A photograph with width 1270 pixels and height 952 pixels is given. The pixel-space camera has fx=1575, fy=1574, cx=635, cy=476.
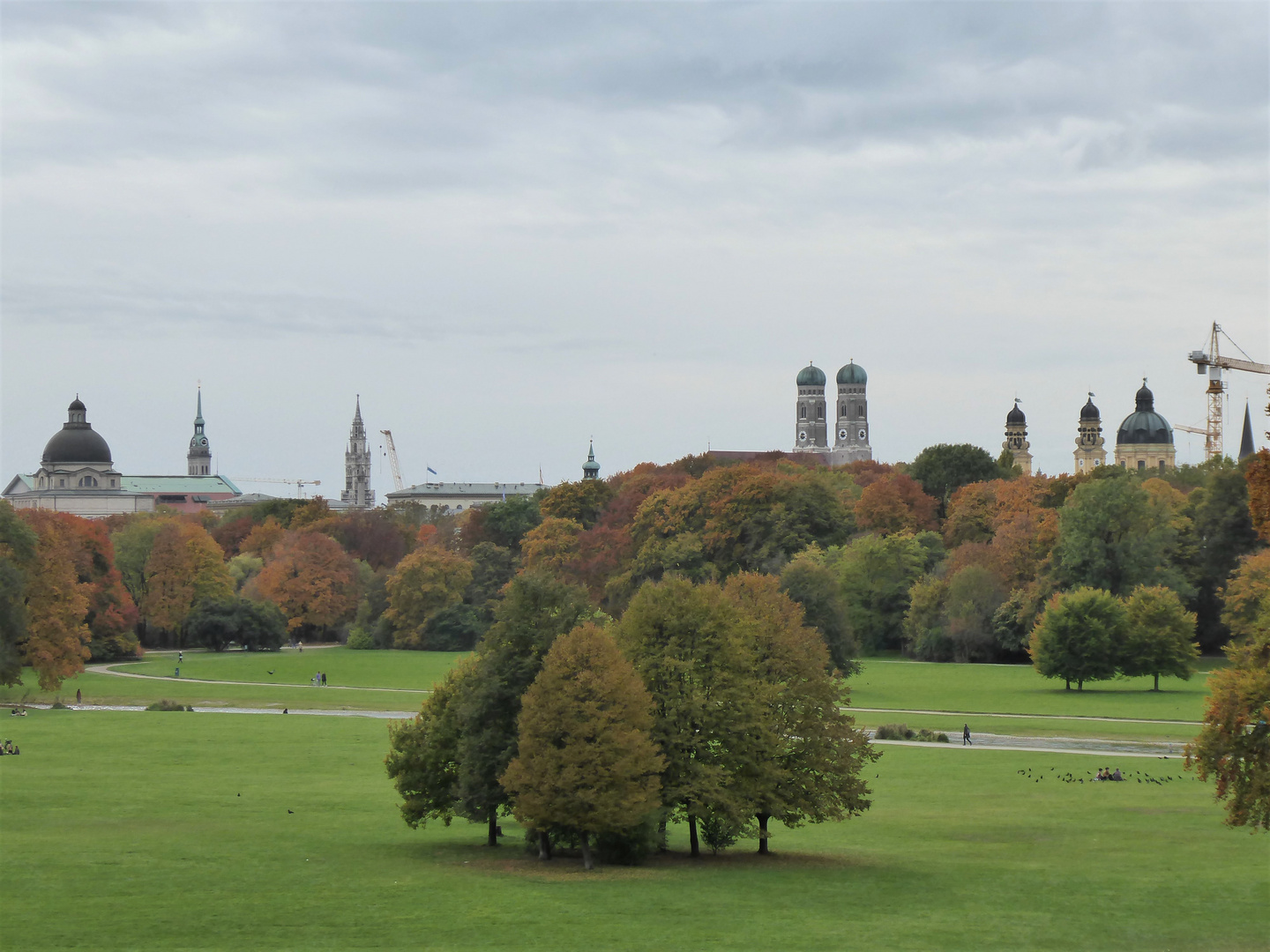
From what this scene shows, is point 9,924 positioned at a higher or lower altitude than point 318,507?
lower

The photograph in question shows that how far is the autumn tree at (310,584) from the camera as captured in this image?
395 ft

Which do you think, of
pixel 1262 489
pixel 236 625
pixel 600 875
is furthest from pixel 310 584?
pixel 1262 489

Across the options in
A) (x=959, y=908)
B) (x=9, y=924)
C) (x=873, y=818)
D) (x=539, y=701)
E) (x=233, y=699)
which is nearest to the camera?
(x=9, y=924)

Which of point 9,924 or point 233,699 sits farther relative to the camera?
point 233,699

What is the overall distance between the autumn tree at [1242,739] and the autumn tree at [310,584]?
312 ft

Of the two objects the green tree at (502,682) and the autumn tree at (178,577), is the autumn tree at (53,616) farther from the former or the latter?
the green tree at (502,682)

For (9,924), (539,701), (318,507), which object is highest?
(318,507)

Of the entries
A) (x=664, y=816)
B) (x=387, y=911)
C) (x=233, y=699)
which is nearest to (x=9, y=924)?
(x=387, y=911)

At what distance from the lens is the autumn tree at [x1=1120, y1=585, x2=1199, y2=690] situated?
242 ft

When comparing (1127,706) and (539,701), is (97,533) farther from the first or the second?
(539,701)

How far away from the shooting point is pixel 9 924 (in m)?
27.4

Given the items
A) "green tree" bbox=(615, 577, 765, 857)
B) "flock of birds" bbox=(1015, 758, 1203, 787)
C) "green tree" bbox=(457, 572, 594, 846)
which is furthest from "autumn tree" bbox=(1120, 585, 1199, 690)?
"green tree" bbox=(457, 572, 594, 846)

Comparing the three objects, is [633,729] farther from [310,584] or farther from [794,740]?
[310,584]

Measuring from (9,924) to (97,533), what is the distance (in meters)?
73.9
